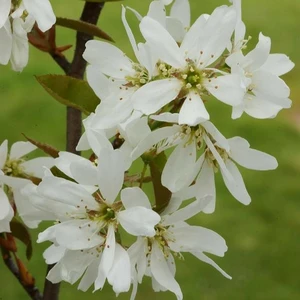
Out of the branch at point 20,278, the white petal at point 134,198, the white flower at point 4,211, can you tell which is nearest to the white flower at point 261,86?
the white petal at point 134,198


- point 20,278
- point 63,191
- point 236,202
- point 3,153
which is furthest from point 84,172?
point 236,202

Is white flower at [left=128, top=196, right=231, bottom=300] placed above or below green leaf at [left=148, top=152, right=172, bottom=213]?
below

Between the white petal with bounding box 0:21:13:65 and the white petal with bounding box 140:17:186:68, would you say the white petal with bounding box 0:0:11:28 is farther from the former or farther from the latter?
the white petal with bounding box 140:17:186:68

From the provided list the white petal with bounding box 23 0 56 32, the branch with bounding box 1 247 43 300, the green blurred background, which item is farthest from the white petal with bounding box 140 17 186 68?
the green blurred background

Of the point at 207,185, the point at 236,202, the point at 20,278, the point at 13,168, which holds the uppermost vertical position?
the point at 207,185

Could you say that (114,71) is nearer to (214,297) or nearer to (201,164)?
(201,164)

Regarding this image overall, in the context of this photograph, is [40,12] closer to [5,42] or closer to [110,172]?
[5,42]
